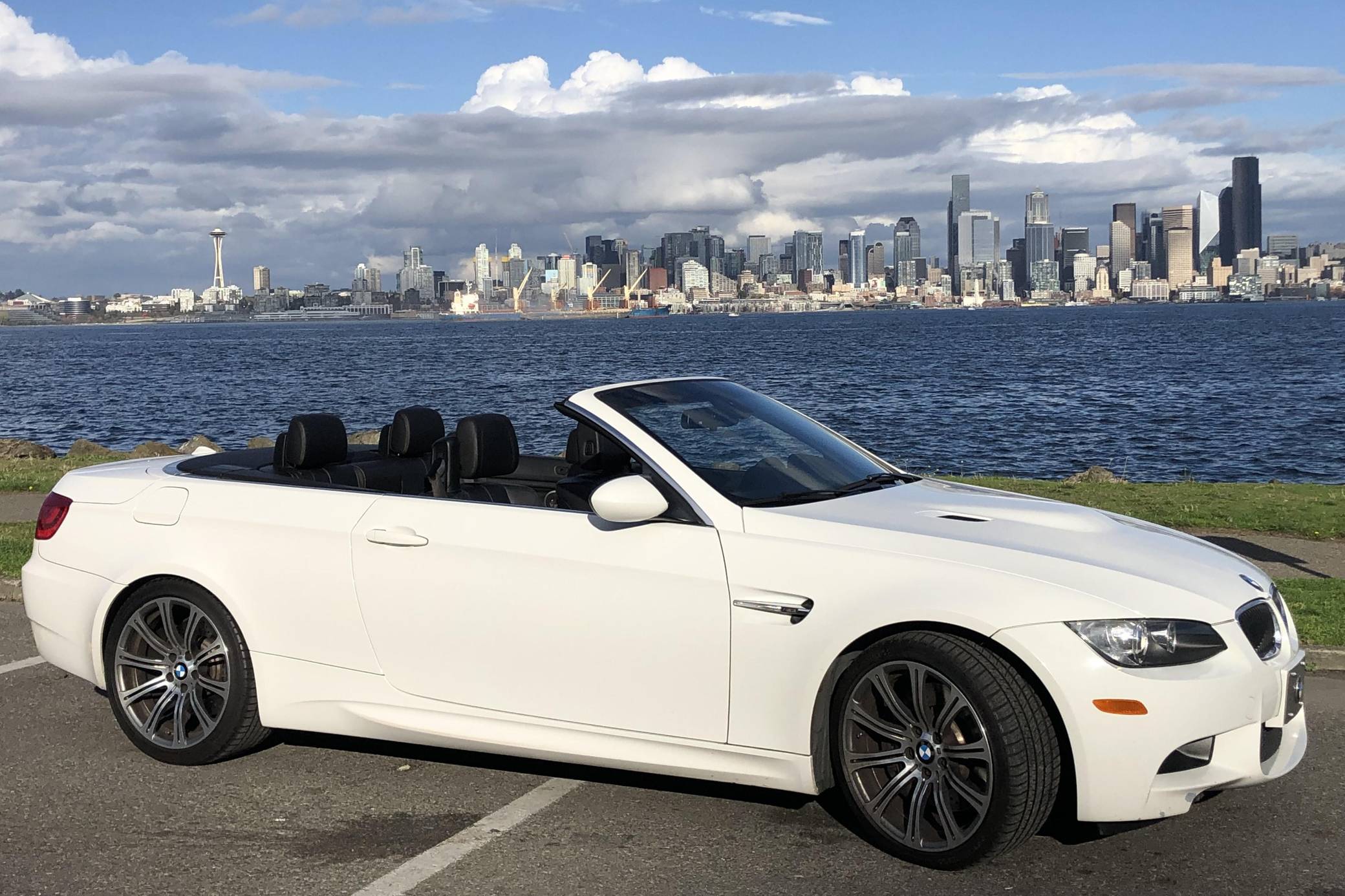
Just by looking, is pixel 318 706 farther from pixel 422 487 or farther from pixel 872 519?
pixel 872 519

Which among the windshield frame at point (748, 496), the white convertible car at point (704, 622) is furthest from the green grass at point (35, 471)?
the windshield frame at point (748, 496)

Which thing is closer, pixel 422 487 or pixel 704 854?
pixel 704 854

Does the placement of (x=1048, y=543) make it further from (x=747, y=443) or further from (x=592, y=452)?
(x=592, y=452)

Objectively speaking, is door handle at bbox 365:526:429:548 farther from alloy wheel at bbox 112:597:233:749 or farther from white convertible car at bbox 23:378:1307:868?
alloy wheel at bbox 112:597:233:749

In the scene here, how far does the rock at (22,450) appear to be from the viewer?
2422 centimetres

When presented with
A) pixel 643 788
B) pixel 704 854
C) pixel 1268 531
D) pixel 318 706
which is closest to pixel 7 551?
pixel 318 706

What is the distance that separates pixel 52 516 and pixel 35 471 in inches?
530

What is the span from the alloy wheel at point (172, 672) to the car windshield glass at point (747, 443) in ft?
6.35

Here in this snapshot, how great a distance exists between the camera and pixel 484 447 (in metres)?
5.92

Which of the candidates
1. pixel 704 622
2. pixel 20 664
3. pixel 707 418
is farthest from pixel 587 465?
pixel 20 664

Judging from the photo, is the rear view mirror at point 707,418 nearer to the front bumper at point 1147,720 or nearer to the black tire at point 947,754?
the black tire at point 947,754

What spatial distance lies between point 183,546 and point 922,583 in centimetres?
307

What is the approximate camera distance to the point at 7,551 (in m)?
10.8

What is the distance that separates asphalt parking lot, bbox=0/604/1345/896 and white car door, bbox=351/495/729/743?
0.42 meters
